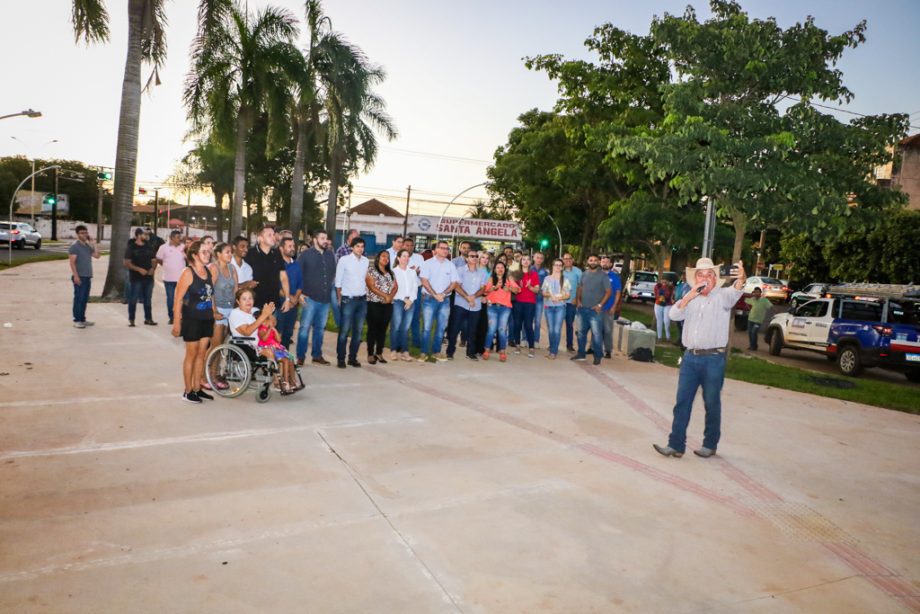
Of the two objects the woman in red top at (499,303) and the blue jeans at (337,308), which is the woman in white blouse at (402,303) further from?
Result: the woman in red top at (499,303)

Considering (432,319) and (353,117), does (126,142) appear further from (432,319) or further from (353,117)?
(353,117)

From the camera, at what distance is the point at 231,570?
3.57 metres

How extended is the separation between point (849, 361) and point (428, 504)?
39.3 feet

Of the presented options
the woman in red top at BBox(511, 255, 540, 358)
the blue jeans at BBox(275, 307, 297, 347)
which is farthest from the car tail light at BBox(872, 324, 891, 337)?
the blue jeans at BBox(275, 307, 297, 347)

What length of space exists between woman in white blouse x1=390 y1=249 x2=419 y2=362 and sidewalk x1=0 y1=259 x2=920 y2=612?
209 centimetres

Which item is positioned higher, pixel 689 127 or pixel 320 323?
pixel 689 127

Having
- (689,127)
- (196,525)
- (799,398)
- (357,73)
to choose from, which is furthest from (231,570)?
(357,73)

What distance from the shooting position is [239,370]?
23.8 ft

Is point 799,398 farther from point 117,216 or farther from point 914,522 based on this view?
point 117,216

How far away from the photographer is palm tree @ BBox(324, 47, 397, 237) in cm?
2900

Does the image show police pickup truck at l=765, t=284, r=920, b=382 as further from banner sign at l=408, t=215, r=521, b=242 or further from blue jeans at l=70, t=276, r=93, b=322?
banner sign at l=408, t=215, r=521, b=242

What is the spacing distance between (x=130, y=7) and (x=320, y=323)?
11551mm

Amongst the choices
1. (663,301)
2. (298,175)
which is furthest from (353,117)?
(663,301)

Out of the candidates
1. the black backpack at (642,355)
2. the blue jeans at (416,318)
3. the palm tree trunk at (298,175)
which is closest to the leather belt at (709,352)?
the blue jeans at (416,318)
